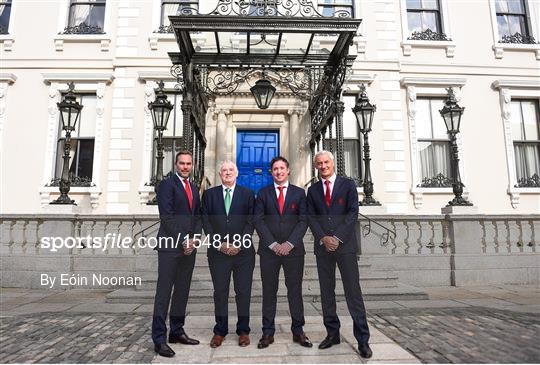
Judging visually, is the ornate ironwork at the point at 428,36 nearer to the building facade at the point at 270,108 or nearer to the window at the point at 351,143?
the building facade at the point at 270,108

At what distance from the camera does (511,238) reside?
28.1 feet

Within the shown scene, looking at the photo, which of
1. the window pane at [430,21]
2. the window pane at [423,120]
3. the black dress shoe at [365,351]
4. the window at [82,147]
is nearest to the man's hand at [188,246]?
the black dress shoe at [365,351]

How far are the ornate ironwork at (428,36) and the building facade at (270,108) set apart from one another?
3 centimetres

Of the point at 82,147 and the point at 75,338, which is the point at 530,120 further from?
the point at 82,147

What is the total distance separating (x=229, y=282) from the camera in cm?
414

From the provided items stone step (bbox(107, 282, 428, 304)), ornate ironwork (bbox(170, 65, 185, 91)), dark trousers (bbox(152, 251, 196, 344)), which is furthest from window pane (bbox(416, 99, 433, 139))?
dark trousers (bbox(152, 251, 196, 344))

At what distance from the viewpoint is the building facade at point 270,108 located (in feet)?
36.2

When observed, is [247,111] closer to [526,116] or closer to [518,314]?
[518,314]

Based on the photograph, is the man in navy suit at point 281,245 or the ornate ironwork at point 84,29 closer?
the man in navy suit at point 281,245

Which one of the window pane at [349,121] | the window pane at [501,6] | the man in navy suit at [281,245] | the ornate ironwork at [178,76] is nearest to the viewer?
the man in navy suit at [281,245]

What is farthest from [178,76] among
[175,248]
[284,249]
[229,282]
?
[284,249]

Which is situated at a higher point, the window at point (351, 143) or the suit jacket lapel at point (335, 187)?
the window at point (351, 143)

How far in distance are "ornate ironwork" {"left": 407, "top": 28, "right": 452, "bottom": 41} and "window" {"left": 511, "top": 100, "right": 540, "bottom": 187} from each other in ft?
10.6

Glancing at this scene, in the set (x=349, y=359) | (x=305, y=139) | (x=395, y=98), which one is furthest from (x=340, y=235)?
(x=395, y=98)
